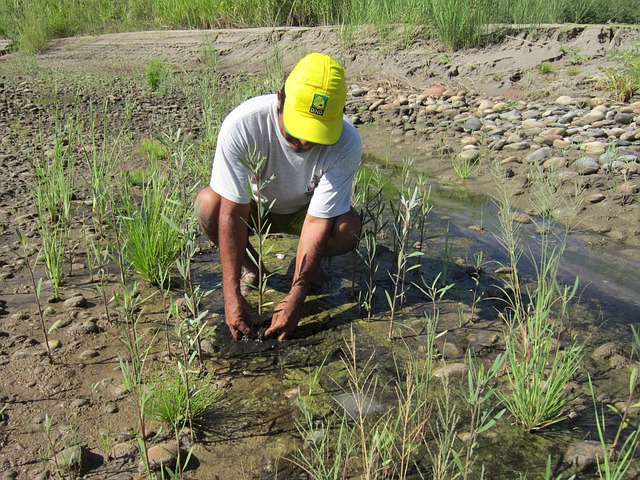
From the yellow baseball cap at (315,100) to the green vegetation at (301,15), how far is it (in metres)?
6.44

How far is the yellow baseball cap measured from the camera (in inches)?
101

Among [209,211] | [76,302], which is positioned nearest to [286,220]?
[209,211]

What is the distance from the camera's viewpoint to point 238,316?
2844mm

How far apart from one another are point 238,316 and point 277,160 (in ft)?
2.55

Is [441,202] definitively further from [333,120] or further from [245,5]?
[245,5]

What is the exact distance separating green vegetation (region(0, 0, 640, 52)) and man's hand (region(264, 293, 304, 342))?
663 centimetres

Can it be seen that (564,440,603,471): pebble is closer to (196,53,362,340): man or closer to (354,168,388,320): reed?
(354,168,388,320): reed

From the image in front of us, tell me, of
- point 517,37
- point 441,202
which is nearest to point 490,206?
point 441,202

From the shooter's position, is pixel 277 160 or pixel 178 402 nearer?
pixel 178 402

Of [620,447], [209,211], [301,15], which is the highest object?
[301,15]

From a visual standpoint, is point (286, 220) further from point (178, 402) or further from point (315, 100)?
point (178, 402)

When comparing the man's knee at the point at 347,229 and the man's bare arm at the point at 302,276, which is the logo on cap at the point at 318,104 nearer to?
the man's bare arm at the point at 302,276

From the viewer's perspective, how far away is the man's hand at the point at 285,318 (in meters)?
2.90

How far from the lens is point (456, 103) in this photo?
7195 millimetres
